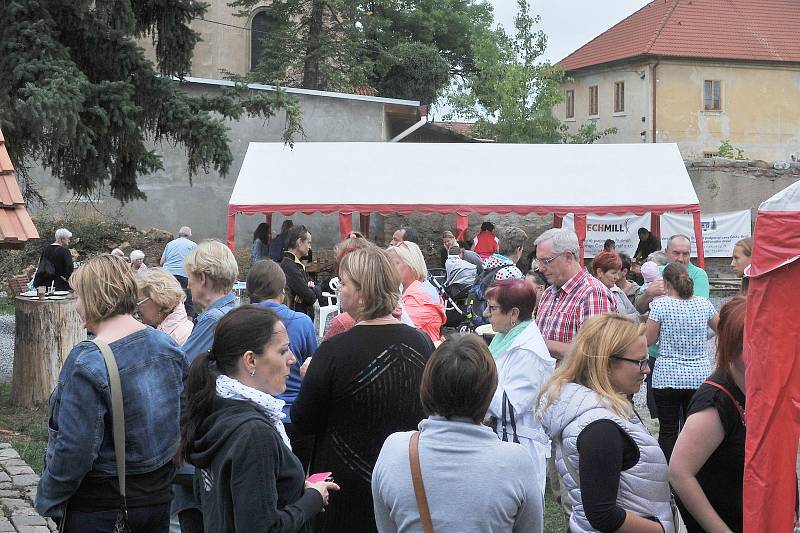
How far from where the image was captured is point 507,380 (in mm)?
5098

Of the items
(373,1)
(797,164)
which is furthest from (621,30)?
(797,164)

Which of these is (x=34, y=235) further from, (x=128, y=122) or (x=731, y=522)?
(x=128, y=122)

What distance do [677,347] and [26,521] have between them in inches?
177

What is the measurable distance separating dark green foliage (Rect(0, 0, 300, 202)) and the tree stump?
2232mm

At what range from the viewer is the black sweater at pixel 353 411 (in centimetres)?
394

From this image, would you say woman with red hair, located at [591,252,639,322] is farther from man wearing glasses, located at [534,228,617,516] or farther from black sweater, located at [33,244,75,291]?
black sweater, located at [33,244,75,291]

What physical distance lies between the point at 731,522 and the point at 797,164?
2697 centimetres

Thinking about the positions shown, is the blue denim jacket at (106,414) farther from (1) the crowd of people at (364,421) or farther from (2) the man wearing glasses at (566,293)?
(2) the man wearing glasses at (566,293)

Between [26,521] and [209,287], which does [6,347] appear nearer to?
→ [26,521]

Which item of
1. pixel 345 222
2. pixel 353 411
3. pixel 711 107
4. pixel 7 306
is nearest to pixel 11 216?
pixel 353 411

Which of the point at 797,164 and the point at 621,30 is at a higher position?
the point at 621,30

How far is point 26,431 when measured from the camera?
9.42 metres

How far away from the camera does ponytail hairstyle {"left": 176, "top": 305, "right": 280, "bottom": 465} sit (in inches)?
125

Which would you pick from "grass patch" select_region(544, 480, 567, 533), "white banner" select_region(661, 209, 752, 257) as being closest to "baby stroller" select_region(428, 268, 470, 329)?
"grass patch" select_region(544, 480, 567, 533)
